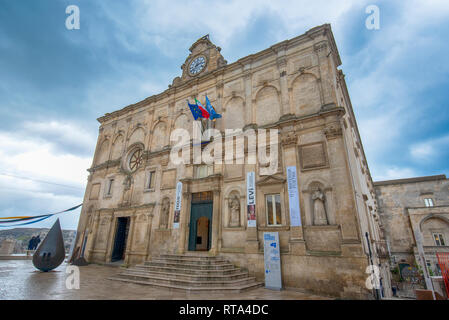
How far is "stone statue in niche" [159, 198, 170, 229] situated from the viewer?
13.9 m

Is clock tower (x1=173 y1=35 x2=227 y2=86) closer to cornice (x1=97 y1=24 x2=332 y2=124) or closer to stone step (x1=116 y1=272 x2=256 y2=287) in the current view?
cornice (x1=97 y1=24 x2=332 y2=124)

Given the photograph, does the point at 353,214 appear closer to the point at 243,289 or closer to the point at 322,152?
the point at 322,152

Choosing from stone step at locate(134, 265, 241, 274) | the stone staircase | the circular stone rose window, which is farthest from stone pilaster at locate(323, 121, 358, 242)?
the circular stone rose window

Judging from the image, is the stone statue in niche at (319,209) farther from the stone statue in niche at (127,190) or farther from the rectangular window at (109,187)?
the rectangular window at (109,187)

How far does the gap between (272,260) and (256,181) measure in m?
3.74

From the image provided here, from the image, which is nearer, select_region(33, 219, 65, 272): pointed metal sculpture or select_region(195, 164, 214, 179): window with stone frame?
select_region(33, 219, 65, 272): pointed metal sculpture

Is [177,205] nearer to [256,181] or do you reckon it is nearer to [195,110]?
[256,181]

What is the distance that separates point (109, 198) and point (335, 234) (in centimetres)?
1604

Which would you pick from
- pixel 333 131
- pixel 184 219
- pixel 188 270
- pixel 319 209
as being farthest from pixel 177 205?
pixel 333 131

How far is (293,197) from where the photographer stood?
9.96 meters

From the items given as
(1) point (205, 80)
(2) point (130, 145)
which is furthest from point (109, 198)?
(1) point (205, 80)

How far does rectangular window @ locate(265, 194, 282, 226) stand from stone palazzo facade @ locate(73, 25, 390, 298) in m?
0.05

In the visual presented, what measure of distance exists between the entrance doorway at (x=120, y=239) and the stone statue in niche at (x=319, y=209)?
1368 centimetres

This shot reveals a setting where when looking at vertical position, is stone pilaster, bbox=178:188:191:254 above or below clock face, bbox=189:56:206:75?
below
